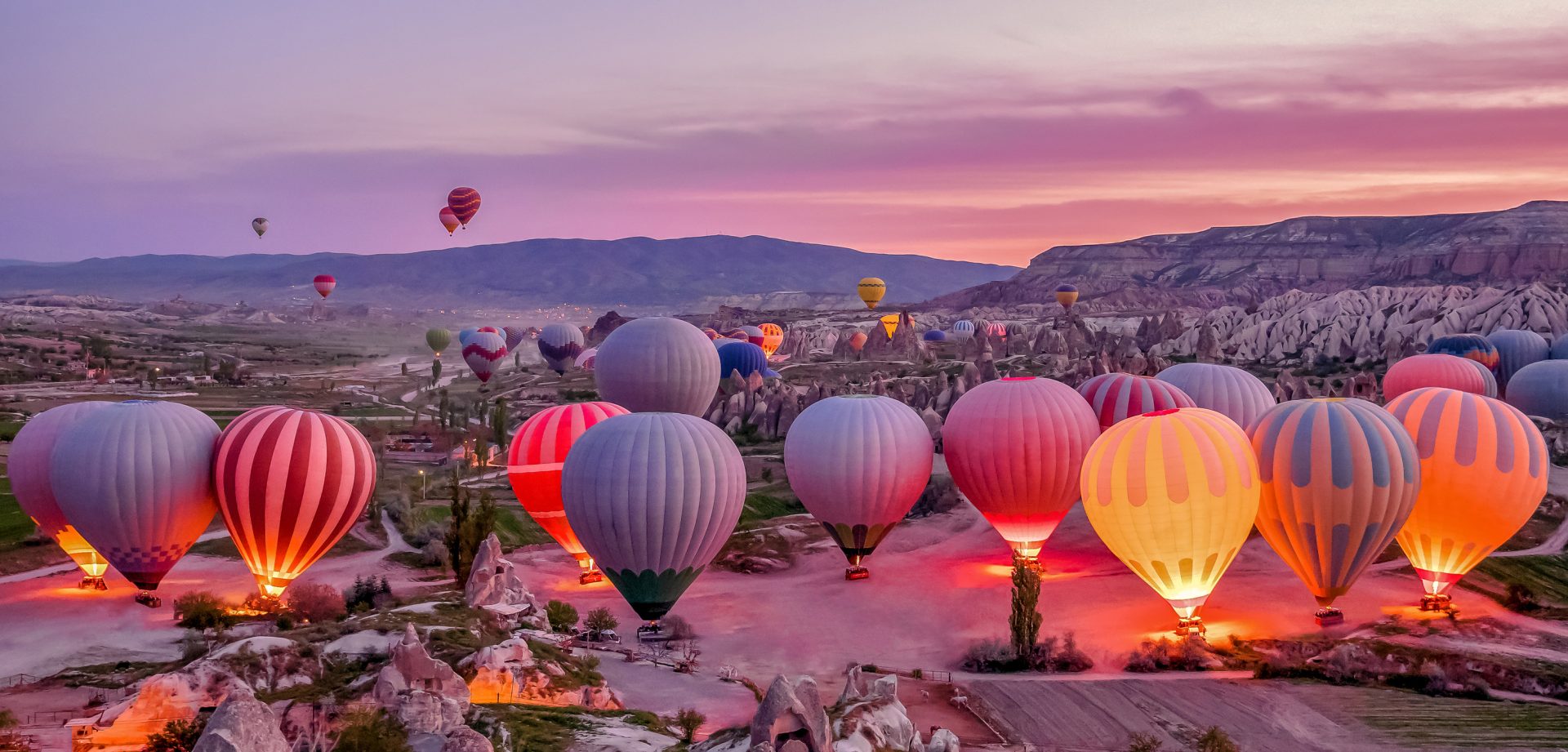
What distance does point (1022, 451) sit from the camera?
110 feet

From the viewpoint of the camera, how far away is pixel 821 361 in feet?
359

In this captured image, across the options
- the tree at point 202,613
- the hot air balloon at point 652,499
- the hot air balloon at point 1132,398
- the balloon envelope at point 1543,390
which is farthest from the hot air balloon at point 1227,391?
the tree at point 202,613

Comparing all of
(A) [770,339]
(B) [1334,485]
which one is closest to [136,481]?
(B) [1334,485]

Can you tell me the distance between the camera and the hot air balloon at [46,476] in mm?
29859

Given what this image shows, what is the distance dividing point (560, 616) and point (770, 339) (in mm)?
89235

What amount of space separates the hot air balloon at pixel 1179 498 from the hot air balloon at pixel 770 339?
8621 centimetres

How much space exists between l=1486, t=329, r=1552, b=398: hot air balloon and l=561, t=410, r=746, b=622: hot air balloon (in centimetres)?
5893

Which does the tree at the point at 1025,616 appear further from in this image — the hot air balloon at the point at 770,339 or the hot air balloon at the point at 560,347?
the hot air balloon at the point at 770,339

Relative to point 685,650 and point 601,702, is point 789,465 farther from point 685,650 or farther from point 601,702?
point 601,702

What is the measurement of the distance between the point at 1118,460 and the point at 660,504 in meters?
11.2

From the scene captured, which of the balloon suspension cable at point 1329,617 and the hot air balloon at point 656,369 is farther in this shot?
the hot air balloon at point 656,369

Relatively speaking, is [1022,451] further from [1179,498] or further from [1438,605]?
[1438,605]

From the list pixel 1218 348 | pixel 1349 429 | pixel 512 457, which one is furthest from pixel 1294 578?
pixel 1218 348

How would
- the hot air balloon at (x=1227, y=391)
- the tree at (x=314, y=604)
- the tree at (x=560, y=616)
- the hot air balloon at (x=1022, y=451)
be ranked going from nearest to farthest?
the tree at (x=314, y=604) → the tree at (x=560, y=616) → the hot air balloon at (x=1022, y=451) → the hot air balloon at (x=1227, y=391)
